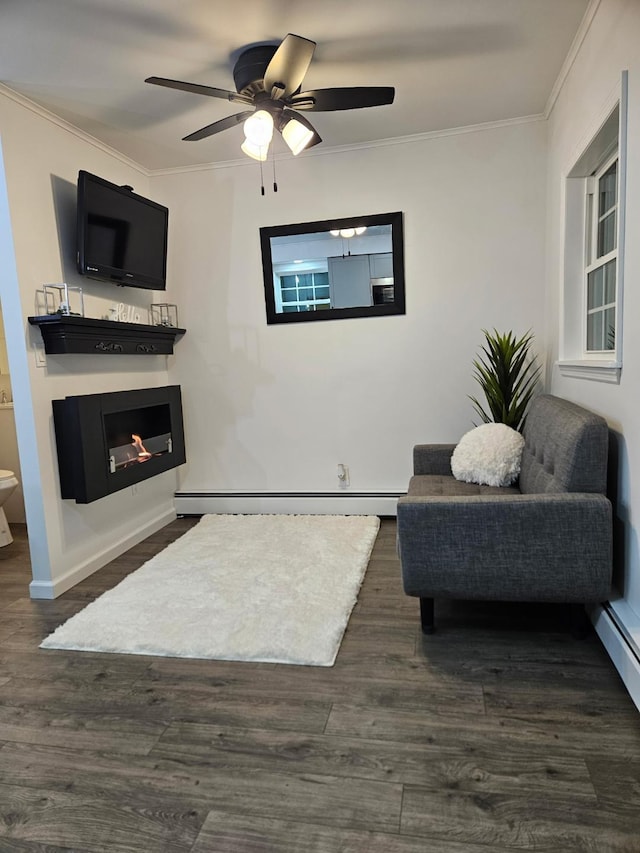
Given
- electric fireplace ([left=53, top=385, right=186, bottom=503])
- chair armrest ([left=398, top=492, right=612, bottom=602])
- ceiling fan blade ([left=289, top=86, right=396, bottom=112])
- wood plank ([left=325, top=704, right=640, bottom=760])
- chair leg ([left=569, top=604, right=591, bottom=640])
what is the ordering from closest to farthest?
wood plank ([left=325, top=704, right=640, bottom=760]) → chair armrest ([left=398, top=492, right=612, bottom=602]) → chair leg ([left=569, top=604, right=591, bottom=640]) → ceiling fan blade ([left=289, top=86, right=396, bottom=112]) → electric fireplace ([left=53, top=385, right=186, bottom=503])

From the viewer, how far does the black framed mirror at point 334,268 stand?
3832mm

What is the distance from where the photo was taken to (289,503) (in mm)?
4172

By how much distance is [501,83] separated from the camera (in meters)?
2.97

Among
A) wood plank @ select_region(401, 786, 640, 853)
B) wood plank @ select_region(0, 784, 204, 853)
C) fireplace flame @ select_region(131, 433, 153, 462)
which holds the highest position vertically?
fireplace flame @ select_region(131, 433, 153, 462)

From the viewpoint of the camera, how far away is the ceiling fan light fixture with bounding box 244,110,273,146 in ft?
8.25

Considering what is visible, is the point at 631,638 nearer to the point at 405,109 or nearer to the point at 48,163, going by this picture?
the point at 405,109

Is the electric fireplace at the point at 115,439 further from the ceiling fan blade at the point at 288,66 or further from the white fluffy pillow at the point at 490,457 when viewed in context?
the white fluffy pillow at the point at 490,457

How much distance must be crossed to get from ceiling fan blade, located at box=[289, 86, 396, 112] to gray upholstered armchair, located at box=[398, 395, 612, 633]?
167 cm

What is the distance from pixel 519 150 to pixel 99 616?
3.75 m

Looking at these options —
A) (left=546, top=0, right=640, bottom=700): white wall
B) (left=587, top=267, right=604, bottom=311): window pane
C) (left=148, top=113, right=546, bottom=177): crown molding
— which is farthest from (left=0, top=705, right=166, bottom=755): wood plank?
(left=148, top=113, right=546, bottom=177): crown molding

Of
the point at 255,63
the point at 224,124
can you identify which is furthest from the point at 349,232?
the point at 255,63

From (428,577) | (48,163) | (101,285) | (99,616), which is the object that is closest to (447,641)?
(428,577)

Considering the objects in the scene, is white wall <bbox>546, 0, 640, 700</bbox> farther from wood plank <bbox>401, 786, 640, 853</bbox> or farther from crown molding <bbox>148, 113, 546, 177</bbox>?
crown molding <bbox>148, 113, 546, 177</bbox>

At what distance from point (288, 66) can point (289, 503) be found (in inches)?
112
